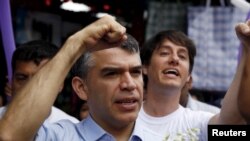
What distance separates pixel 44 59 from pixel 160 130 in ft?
2.86

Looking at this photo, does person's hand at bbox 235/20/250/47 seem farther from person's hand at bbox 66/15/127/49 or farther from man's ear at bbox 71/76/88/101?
man's ear at bbox 71/76/88/101

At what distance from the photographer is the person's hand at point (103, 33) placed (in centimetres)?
205

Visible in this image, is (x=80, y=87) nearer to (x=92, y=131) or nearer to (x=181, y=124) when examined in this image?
(x=92, y=131)

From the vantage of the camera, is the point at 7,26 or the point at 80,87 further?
the point at 7,26

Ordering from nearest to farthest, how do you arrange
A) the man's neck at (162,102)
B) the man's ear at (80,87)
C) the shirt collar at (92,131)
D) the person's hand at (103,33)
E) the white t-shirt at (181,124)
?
the person's hand at (103,33) < the shirt collar at (92,131) < the man's ear at (80,87) < the white t-shirt at (181,124) < the man's neck at (162,102)

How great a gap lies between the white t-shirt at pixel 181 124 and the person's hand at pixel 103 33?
70 centimetres

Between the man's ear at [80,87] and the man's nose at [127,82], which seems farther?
the man's ear at [80,87]

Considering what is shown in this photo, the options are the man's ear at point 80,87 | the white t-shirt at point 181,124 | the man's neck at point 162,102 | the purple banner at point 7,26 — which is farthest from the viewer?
the man's neck at point 162,102

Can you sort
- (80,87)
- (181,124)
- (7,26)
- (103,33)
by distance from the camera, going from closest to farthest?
(103,33), (80,87), (181,124), (7,26)

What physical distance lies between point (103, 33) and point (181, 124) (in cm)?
87

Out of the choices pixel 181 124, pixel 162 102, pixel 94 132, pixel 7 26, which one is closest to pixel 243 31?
pixel 94 132

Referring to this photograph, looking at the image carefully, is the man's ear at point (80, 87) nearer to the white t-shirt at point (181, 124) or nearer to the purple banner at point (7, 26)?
the white t-shirt at point (181, 124)

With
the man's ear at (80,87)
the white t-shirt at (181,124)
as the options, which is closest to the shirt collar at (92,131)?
the man's ear at (80,87)

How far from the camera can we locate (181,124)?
2.76 metres
